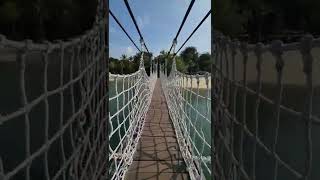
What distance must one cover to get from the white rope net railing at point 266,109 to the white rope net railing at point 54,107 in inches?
9.9

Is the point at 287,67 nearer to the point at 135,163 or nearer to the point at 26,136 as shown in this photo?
the point at 26,136

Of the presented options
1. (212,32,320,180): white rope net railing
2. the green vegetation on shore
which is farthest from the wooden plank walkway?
(212,32,320,180): white rope net railing

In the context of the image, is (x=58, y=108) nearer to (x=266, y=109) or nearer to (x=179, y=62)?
(x=266, y=109)

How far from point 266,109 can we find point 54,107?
34 cm

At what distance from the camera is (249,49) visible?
0.61 metres

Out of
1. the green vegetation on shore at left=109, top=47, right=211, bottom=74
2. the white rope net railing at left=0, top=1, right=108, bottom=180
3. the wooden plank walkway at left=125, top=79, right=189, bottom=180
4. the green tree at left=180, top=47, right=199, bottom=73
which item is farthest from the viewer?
the wooden plank walkway at left=125, top=79, right=189, bottom=180

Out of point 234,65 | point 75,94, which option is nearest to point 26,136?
point 75,94

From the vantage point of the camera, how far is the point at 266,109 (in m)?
0.70

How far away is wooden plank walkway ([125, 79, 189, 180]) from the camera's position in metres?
1.68

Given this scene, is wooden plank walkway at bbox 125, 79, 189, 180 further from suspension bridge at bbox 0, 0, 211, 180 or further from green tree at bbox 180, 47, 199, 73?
suspension bridge at bbox 0, 0, 211, 180

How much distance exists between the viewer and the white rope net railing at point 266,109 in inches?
19.4

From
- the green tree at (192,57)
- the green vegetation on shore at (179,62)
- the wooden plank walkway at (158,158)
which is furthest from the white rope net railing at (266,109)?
the wooden plank walkway at (158,158)

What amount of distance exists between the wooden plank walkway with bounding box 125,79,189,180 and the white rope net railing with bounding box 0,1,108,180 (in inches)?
28.6

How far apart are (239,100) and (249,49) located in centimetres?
17
